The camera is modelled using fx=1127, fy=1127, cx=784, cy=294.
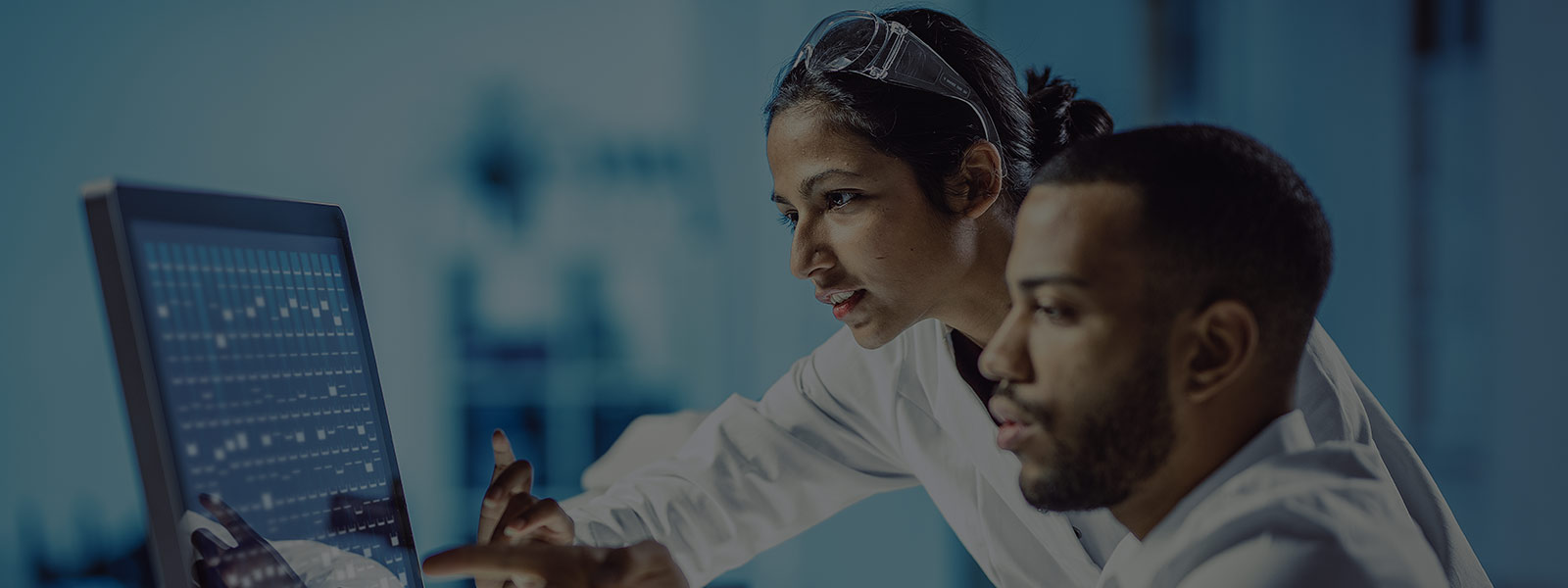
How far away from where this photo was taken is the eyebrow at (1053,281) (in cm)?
68

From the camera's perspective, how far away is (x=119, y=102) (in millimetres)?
2707

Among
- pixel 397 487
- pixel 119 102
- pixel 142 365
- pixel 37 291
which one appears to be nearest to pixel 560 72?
pixel 119 102

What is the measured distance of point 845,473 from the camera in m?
1.46

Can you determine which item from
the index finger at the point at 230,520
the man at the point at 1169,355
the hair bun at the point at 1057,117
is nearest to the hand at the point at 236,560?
the index finger at the point at 230,520

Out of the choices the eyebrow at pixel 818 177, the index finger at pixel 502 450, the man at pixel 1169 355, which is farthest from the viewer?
the eyebrow at pixel 818 177

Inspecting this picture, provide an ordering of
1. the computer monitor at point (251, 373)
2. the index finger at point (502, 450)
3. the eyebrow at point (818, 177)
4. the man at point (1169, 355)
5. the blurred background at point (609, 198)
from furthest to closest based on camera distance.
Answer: the blurred background at point (609, 198), the eyebrow at point (818, 177), the index finger at point (502, 450), the man at point (1169, 355), the computer monitor at point (251, 373)

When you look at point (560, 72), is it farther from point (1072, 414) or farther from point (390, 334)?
point (1072, 414)

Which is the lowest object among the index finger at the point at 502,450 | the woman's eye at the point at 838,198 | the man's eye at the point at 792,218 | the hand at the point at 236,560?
the index finger at the point at 502,450

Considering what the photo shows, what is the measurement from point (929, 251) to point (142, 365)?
783mm

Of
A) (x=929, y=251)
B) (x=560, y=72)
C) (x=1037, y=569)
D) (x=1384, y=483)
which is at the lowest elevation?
(x=1037, y=569)

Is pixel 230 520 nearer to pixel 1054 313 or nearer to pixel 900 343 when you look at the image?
pixel 1054 313

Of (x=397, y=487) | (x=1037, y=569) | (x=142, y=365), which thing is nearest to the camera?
(x=142, y=365)

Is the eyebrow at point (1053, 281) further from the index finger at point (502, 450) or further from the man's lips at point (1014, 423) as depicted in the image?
the index finger at point (502, 450)

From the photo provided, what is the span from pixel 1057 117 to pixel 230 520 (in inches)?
38.0
